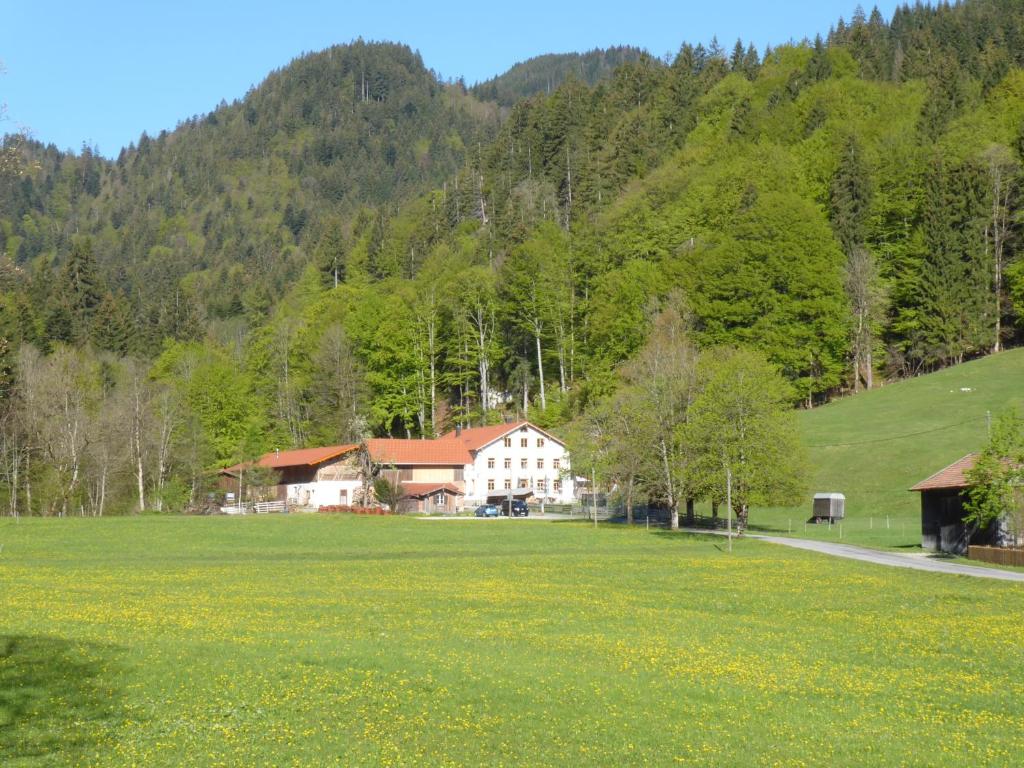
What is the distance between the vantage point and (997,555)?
151 ft

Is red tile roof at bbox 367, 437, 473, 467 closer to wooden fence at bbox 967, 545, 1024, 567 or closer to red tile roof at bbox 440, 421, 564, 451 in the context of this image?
red tile roof at bbox 440, 421, 564, 451

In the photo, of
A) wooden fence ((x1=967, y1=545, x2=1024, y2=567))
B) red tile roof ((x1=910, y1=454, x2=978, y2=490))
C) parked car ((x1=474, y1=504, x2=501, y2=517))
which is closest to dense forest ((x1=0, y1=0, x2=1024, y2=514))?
parked car ((x1=474, y1=504, x2=501, y2=517))

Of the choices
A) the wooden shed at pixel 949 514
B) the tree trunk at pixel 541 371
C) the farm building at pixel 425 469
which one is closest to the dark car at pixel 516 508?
the farm building at pixel 425 469

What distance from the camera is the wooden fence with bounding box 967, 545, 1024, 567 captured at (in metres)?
44.8

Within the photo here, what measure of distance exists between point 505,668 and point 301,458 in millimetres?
85495

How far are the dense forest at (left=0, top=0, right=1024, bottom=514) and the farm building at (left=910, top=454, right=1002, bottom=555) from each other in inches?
1414

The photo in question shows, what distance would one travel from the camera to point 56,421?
91500 millimetres

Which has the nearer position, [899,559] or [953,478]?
[899,559]

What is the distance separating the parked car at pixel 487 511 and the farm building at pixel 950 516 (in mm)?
42413

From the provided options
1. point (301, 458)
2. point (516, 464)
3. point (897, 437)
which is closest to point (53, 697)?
point (897, 437)

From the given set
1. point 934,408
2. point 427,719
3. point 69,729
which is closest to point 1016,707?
point 427,719

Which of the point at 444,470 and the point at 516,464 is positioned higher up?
the point at 516,464

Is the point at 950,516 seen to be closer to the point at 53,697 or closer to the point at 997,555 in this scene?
the point at 997,555

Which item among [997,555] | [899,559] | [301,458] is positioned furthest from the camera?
[301,458]
